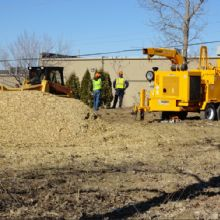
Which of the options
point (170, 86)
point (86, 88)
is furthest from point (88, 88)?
point (170, 86)

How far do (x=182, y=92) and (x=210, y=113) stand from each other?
1.47 metres

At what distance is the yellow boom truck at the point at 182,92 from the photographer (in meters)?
19.6

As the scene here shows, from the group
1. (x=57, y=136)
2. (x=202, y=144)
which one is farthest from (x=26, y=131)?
(x=202, y=144)

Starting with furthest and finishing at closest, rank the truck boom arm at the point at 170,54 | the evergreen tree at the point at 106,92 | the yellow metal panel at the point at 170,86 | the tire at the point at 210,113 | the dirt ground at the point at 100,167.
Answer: the evergreen tree at the point at 106,92
the truck boom arm at the point at 170,54
the tire at the point at 210,113
the yellow metal panel at the point at 170,86
the dirt ground at the point at 100,167

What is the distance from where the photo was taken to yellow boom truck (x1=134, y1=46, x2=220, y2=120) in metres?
19.6

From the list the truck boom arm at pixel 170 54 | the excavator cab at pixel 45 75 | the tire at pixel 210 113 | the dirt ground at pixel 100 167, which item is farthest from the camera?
the excavator cab at pixel 45 75

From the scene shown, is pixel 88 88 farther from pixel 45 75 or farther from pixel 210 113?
pixel 210 113

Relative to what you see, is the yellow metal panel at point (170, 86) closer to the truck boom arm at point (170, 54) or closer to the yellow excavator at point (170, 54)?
the yellow excavator at point (170, 54)

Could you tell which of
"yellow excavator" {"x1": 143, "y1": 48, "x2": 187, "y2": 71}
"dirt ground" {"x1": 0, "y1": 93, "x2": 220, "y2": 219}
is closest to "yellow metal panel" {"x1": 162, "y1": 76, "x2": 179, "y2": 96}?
"yellow excavator" {"x1": 143, "y1": 48, "x2": 187, "y2": 71}

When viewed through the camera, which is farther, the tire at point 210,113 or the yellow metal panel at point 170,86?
the tire at point 210,113

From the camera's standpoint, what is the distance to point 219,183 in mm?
9000

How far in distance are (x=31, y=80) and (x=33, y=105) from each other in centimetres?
889

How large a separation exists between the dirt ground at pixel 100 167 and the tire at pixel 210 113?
211 centimetres

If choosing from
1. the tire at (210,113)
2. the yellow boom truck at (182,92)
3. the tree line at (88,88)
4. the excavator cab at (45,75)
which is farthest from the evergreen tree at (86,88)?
the tire at (210,113)
